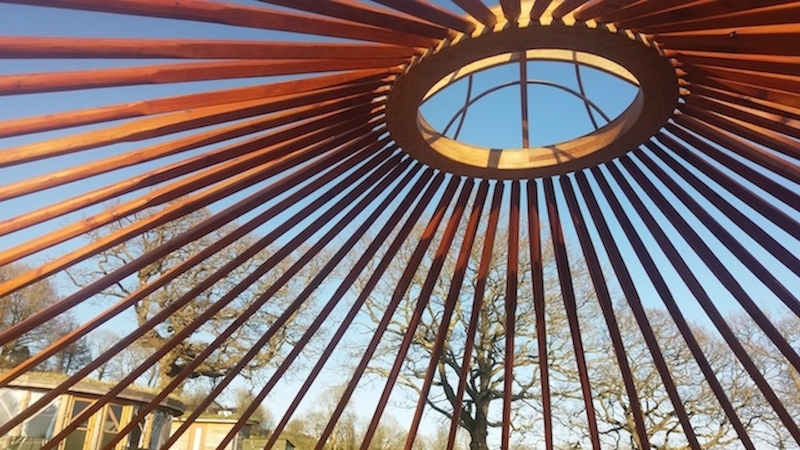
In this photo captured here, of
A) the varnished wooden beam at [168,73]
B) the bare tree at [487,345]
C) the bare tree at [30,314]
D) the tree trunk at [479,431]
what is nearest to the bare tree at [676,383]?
the bare tree at [487,345]

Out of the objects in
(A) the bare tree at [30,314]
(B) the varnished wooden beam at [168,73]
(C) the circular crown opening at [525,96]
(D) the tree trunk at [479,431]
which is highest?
(A) the bare tree at [30,314]

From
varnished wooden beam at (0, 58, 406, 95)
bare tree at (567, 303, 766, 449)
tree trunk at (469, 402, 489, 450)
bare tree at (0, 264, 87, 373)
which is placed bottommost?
varnished wooden beam at (0, 58, 406, 95)

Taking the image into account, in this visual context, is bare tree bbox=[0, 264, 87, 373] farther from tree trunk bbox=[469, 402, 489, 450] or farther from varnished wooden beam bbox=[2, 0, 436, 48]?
varnished wooden beam bbox=[2, 0, 436, 48]

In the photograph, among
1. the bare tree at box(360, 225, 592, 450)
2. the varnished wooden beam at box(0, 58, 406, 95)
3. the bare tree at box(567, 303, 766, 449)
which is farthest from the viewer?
the bare tree at box(567, 303, 766, 449)

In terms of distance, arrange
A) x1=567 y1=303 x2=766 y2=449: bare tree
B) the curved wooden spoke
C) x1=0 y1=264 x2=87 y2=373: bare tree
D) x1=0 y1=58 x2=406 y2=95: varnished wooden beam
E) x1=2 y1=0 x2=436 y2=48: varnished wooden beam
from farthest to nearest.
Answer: x1=0 y1=264 x2=87 y2=373: bare tree
x1=567 y1=303 x2=766 y2=449: bare tree
the curved wooden spoke
x1=0 y1=58 x2=406 y2=95: varnished wooden beam
x1=2 y1=0 x2=436 y2=48: varnished wooden beam

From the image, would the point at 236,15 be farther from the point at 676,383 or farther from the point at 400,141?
the point at 676,383

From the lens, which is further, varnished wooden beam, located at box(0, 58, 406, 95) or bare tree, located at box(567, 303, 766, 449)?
bare tree, located at box(567, 303, 766, 449)

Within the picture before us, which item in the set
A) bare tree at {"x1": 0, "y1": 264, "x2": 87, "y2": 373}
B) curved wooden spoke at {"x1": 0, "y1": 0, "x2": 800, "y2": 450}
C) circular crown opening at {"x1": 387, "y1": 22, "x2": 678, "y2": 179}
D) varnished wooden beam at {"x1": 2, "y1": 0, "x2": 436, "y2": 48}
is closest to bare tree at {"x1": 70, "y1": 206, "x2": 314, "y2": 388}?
bare tree at {"x1": 0, "y1": 264, "x2": 87, "y2": 373}

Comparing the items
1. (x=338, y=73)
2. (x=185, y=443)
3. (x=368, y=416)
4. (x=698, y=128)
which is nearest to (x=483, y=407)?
(x=368, y=416)

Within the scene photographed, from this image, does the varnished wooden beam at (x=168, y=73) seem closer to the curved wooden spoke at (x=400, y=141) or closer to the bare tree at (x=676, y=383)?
the curved wooden spoke at (x=400, y=141)

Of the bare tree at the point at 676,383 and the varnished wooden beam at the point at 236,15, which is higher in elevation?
the bare tree at the point at 676,383

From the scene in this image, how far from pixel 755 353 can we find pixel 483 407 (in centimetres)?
696

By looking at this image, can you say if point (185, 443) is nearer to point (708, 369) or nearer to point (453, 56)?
point (708, 369)

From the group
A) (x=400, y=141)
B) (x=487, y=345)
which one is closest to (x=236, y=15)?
(x=400, y=141)
